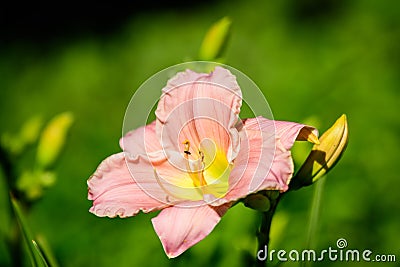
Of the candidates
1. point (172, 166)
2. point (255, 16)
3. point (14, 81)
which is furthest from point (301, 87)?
point (172, 166)

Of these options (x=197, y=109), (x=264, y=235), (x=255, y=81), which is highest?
(x=197, y=109)

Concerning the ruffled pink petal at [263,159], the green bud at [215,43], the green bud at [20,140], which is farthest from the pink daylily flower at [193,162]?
the green bud at [20,140]

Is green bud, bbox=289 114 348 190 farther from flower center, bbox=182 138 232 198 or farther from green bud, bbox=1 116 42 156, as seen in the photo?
green bud, bbox=1 116 42 156

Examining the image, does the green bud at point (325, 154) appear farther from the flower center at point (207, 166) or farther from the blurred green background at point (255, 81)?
the blurred green background at point (255, 81)

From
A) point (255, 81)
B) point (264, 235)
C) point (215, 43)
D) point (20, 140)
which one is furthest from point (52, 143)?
point (255, 81)

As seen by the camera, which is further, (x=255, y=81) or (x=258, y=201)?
(x=255, y=81)

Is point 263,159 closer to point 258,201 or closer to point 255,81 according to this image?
point 258,201
